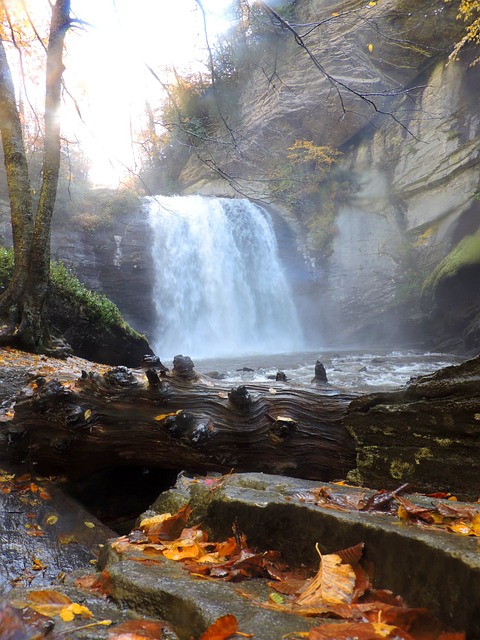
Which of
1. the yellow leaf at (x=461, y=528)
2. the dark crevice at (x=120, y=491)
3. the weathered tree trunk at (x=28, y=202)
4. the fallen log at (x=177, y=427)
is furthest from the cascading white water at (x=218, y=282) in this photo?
the yellow leaf at (x=461, y=528)

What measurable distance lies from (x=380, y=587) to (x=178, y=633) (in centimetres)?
67

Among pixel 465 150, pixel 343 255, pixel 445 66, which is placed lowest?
pixel 343 255

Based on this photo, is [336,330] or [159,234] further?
[336,330]

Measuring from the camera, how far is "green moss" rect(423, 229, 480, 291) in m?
13.6

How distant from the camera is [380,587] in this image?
4.12ft

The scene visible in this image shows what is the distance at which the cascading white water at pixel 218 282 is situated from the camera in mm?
17266

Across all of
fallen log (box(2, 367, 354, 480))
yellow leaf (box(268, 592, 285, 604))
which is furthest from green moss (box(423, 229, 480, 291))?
yellow leaf (box(268, 592, 285, 604))

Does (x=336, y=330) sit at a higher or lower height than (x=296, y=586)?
higher

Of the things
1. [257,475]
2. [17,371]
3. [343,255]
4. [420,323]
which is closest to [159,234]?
[343,255]

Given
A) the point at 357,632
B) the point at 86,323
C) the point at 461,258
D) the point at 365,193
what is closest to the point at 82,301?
the point at 86,323

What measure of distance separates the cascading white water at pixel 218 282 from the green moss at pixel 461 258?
7636mm

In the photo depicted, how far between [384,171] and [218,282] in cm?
1028

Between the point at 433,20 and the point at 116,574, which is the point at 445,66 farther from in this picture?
the point at 116,574

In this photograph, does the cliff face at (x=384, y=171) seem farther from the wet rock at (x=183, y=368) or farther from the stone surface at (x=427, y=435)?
the stone surface at (x=427, y=435)
